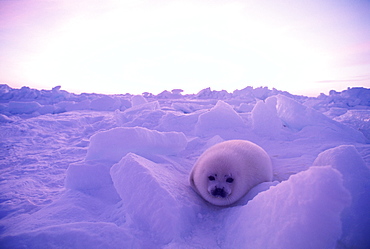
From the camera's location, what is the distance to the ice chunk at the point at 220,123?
3689 millimetres

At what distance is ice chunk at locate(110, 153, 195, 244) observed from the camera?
46.5 inches

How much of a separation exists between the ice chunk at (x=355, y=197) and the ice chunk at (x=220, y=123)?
2369 mm

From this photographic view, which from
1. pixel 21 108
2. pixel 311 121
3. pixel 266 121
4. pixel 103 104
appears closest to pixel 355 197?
pixel 266 121

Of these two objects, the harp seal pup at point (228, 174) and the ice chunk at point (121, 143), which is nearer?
the harp seal pup at point (228, 174)

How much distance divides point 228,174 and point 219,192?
18 cm

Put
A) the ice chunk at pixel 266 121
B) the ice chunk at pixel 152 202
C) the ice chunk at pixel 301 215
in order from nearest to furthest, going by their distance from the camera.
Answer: the ice chunk at pixel 301 215, the ice chunk at pixel 152 202, the ice chunk at pixel 266 121

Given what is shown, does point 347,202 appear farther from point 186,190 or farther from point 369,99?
point 369,99

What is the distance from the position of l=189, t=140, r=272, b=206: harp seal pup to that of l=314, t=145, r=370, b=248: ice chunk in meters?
0.58

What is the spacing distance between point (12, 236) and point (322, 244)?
54.1 inches

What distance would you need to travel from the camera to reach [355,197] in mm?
971

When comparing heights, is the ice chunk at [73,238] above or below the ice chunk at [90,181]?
above

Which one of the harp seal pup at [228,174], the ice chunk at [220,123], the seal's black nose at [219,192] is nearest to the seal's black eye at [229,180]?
the harp seal pup at [228,174]

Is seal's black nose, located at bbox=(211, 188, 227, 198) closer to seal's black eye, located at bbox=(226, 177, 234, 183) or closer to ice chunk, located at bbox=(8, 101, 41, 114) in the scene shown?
seal's black eye, located at bbox=(226, 177, 234, 183)

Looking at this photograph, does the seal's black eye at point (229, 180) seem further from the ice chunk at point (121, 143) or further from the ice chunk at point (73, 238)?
the ice chunk at point (121, 143)
